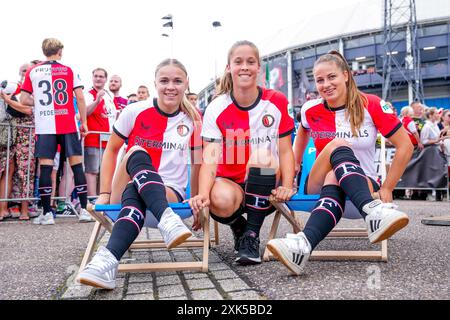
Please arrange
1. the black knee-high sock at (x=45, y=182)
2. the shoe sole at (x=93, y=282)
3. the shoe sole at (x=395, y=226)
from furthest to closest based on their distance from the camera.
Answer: the black knee-high sock at (x=45, y=182) < the shoe sole at (x=395, y=226) < the shoe sole at (x=93, y=282)

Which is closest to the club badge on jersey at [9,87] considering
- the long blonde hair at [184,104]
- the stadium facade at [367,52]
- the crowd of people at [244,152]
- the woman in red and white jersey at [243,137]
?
the crowd of people at [244,152]

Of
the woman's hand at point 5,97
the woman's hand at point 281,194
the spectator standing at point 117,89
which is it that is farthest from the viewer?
the spectator standing at point 117,89

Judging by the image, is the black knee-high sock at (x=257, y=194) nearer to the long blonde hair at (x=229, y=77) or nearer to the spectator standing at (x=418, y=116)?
the long blonde hair at (x=229, y=77)

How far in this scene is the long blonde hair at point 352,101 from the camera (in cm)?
318

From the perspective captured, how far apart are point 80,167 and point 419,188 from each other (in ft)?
24.0

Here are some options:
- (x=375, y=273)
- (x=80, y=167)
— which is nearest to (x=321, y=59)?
(x=375, y=273)

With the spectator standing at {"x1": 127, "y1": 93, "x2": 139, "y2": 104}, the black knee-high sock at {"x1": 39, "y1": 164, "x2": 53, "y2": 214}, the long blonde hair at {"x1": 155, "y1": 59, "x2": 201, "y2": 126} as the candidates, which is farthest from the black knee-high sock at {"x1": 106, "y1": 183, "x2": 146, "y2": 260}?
the spectator standing at {"x1": 127, "y1": 93, "x2": 139, "y2": 104}

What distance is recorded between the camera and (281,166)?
126 inches

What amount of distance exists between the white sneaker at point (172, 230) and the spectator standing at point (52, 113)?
3.49 metres

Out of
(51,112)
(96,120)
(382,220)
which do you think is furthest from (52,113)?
(382,220)

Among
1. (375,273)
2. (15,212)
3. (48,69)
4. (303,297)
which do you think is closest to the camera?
(303,297)

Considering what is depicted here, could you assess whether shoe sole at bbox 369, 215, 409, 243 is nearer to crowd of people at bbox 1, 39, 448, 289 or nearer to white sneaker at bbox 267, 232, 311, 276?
crowd of people at bbox 1, 39, 448, 289

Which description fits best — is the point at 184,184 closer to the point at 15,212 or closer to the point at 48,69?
the point at 48,69

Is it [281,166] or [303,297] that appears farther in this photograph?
[281,166]
